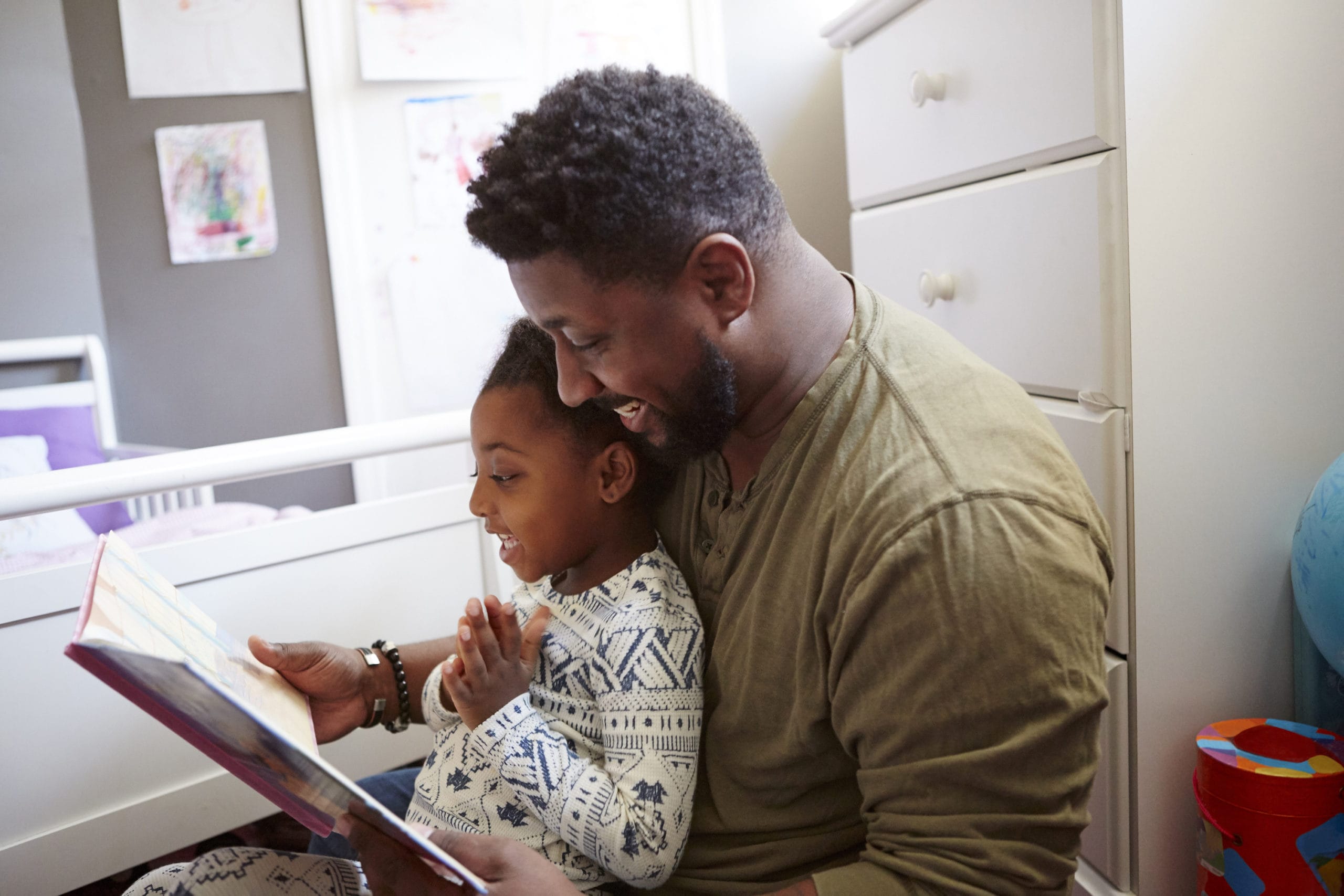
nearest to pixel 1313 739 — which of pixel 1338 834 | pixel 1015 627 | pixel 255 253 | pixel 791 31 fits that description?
pixel 1338 834

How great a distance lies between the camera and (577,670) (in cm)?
85

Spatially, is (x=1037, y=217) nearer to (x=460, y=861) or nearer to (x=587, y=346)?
(x=587, y=346)

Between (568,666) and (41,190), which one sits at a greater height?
(41,190)

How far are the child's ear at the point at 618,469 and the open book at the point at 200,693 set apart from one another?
32cm

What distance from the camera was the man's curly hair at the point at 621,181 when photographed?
66cm

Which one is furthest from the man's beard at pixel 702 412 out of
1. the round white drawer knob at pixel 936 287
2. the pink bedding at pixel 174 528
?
the pink bedding at pixel 174 528

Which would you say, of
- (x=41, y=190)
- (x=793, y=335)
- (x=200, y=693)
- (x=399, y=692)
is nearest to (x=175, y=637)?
(x=200, y=693)

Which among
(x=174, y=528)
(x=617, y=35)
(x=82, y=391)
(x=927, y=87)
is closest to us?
(x=927, y=87)

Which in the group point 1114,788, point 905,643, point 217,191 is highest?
point 217,191

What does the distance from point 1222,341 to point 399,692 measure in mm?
917

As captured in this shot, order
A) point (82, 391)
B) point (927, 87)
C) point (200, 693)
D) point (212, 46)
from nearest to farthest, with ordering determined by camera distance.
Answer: point (200, 693), point (927, 87), point (212, 46), point (82, 391)

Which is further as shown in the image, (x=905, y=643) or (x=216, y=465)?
(x=216, y=465)

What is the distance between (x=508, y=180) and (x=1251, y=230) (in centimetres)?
78

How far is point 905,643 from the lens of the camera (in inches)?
24.4
